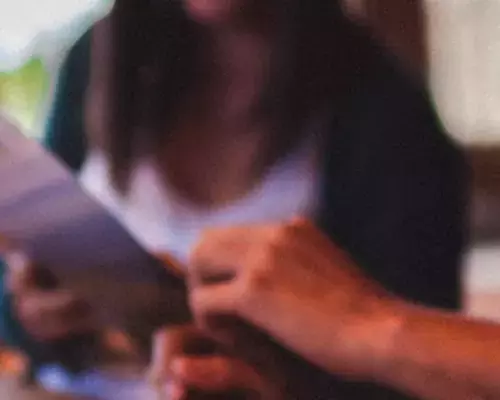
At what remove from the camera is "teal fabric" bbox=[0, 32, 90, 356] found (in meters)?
0.49

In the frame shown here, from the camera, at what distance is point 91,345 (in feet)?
1.58

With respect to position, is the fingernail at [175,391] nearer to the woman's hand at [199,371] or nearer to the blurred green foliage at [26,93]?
the woman's hand at [199,371]

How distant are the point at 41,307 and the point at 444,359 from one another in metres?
0.25

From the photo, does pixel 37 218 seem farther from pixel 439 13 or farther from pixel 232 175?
pixel 439 13

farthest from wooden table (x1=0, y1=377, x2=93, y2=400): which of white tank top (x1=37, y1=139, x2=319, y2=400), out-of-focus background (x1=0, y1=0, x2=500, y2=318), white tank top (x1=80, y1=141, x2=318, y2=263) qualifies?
out-of-focus background (x1=0, y1=0, x2=500, y2=318)

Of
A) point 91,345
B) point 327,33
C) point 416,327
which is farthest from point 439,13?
point 91,345

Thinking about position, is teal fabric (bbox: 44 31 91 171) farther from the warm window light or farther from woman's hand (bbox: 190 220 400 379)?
woman's hand (bbox: 190 220 400 379)

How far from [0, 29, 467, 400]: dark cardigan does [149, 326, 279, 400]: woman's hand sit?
36mm

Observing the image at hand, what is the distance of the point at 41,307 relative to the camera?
1.61ft

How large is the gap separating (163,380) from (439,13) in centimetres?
26

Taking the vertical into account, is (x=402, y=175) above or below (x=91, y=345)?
above

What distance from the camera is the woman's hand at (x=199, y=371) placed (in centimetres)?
44

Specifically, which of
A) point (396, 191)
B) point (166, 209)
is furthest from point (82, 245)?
point (396, 191)

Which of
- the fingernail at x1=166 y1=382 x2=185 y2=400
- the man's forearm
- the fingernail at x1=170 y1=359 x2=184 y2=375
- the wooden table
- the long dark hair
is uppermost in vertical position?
the long dark hair
